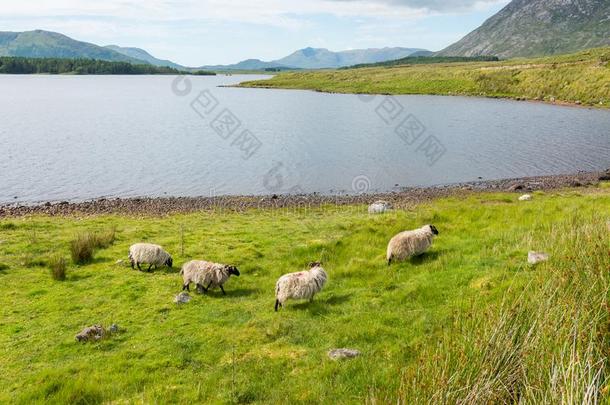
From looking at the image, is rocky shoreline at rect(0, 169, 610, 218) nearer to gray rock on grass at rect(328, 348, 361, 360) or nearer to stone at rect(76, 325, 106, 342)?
stone at rect(76, 325, 106, 342)

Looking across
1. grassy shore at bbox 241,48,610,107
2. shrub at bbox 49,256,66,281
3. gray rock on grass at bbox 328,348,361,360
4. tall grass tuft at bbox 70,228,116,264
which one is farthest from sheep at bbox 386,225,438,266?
grassy shore at bbox 241,48,610,107

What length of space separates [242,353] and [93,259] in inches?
476

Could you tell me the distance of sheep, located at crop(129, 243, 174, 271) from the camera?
18906 mm

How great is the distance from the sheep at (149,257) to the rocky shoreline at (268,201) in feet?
55.7

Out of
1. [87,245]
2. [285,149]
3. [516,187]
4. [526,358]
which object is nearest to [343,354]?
[526,358]

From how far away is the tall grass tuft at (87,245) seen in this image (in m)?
20.1

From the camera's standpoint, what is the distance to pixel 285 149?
6219 centimetres

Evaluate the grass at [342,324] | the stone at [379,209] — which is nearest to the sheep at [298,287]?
the grass at [342,324]

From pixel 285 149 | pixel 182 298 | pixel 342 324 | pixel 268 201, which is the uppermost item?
pixel 285 149

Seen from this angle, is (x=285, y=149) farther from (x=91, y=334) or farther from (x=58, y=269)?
(x=91, y=334)

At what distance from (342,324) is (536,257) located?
619 cm

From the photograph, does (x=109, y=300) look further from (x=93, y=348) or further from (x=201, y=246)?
(x=201, y=246)

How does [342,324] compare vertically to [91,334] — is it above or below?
above

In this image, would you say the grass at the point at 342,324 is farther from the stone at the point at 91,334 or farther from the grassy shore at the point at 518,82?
the grassy shore at the point at 518,82
